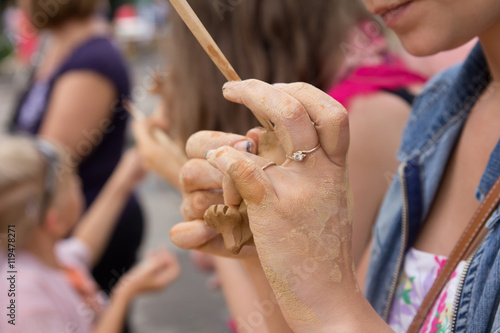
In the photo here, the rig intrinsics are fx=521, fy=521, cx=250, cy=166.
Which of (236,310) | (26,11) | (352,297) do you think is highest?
(26,11)

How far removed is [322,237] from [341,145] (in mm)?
112

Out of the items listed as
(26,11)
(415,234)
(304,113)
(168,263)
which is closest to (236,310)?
(415,234)

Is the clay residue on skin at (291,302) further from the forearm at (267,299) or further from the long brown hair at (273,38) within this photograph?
the long brown hair at (273,38)

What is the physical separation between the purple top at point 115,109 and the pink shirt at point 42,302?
413 mm

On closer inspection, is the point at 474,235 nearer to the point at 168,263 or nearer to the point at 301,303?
the point at 301,303

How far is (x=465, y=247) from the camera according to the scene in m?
0.76

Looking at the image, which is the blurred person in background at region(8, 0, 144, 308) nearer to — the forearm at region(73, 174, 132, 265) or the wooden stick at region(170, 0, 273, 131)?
the forearm at region(73, 174, 132, 265)

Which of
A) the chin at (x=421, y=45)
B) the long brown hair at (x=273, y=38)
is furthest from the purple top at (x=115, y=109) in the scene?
the chin at (x=421, y=45)

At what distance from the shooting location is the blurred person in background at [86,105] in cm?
195

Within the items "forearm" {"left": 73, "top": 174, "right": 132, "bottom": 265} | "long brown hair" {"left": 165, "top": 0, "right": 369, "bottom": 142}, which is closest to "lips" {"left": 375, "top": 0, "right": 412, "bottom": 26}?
"long brown hair" {"left": 165, "top": 0, "right": 369, "bottom": 142}

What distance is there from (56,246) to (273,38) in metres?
1.05

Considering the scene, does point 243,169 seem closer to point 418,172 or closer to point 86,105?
A: point 418,172

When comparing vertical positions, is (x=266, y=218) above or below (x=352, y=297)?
above

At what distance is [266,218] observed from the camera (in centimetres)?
62
